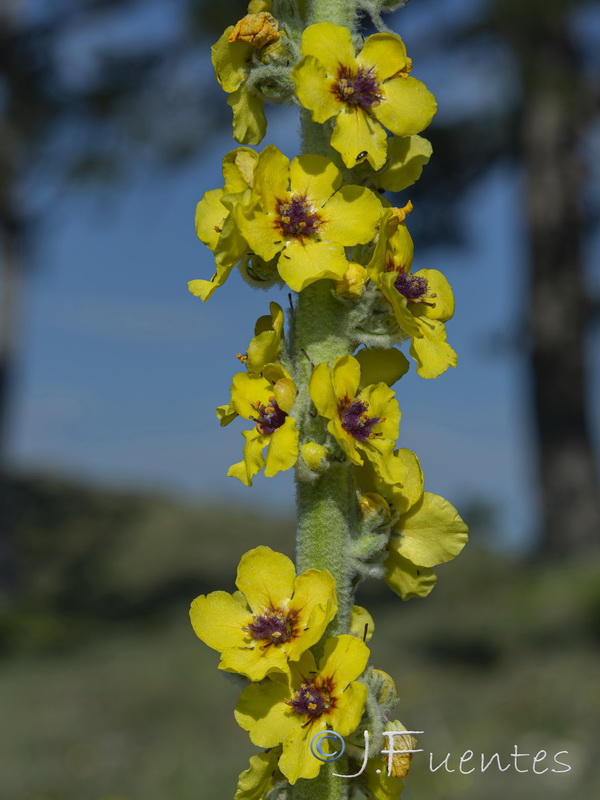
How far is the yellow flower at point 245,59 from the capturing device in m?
1.93

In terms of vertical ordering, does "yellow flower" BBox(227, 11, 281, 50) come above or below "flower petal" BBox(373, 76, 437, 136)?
above

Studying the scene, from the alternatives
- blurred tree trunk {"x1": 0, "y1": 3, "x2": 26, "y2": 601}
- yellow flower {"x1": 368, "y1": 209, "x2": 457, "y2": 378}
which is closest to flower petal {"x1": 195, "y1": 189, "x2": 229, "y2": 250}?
yellow flower {"x1": 368, "y1": 209, "x2": 457, "y2": 378}

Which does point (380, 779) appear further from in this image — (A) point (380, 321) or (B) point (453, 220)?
(B) point (453, 220)

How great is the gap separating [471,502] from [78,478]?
26.0 ft

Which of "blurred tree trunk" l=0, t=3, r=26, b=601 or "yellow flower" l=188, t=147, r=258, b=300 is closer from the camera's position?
"yellow flower" l=188, t=147, r=258, b=300

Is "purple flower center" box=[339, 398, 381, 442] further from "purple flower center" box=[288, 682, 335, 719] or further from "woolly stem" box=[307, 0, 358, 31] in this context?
"woolly stem" box=[307, 0, 358, 31]

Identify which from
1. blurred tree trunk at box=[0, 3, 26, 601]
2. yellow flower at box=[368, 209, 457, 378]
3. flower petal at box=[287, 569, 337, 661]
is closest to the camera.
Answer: flower petal at box=[287, 569, 337, 661]

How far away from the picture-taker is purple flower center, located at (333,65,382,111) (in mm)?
1849

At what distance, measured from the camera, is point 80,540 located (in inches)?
637

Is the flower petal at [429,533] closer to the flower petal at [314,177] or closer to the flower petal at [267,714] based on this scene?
the flower petal at [267,714]

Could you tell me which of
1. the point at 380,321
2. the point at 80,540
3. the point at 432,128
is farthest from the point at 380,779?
the point at 80,540

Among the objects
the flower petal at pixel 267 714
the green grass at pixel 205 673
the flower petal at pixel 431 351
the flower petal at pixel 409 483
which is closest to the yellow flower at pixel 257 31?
the flower petal at pixel 431 351

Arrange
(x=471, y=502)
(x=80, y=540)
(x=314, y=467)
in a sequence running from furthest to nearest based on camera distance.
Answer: (x=471, y=502) < (x=80, y=540) < (x=314, y=467)

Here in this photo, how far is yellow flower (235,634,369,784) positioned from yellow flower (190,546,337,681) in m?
0.06
